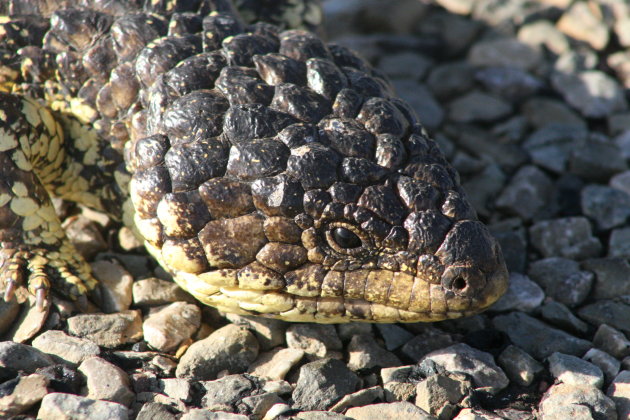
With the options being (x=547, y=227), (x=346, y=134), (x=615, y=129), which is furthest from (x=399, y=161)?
(x=615, y=129)

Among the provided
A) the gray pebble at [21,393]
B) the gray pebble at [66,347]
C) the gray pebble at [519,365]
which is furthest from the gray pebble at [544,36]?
the gray pebble at [21,393]

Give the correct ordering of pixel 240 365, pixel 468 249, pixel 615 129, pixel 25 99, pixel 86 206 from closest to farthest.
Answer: pixel 468 249
pixel 240 365
pixel 25 99
pixel 86 206
pixel 615 129

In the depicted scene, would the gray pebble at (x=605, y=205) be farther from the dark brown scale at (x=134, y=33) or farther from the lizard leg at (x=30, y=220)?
the lizard leg at (x=30, y=220)

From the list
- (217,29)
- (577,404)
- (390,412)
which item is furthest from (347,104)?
(577,404)

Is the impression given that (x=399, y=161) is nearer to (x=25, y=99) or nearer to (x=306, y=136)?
(x=306, y=136)

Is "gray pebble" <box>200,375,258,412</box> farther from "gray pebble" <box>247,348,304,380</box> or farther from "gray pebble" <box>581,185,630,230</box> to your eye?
"gray pebble" <box>581,185,630,230</box>
